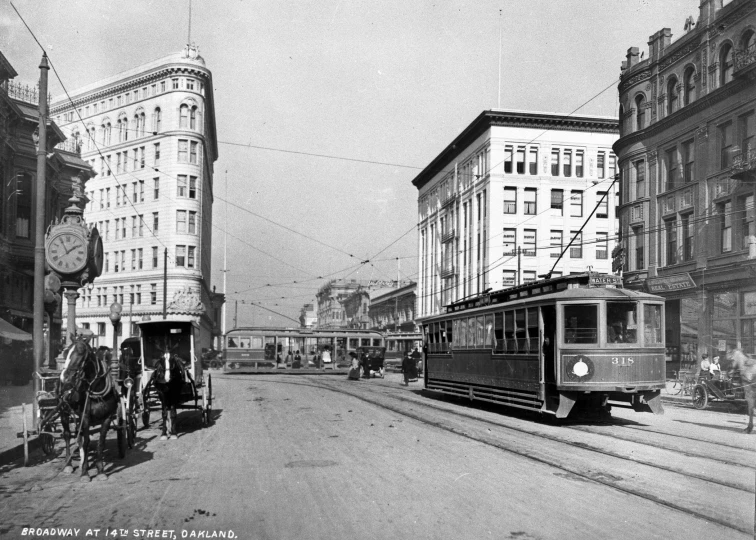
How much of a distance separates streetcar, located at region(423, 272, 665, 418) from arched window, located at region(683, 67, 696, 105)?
6.06m

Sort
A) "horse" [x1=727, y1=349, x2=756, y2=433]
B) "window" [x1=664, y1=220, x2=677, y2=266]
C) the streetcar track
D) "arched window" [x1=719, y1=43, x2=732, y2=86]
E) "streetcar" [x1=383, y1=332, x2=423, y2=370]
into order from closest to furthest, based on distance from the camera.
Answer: the streetcar track → "horse" [x1=727, y1=349, x2=756, y2=433] → "arched window" [x1=719, y1=43, x2=732, y2=86] → "window" [x1=664, y1=220, x2=677, y2=266] → "streetcar" [x1=383, y1=332, x2=423, y2=370]

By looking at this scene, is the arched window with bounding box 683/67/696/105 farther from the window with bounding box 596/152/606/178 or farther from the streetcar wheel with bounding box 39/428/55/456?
the window with bounding box 596/152/606/178

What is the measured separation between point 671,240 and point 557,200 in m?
25.9

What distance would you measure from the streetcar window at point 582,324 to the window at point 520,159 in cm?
3752

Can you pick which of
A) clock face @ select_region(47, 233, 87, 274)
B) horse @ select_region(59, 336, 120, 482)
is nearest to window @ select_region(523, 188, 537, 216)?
clock face @ select_region(47, 233, 87, 274)

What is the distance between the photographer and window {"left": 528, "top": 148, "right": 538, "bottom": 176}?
50.4m

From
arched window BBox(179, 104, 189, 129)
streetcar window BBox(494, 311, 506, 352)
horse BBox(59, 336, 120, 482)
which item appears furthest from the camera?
arched window BBox(179, 104, 189, 129)

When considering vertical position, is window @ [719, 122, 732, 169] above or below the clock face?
above

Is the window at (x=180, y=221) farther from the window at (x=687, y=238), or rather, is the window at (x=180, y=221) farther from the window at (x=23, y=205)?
the window at (x=687, y=238)

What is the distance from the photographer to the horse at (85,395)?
28.5ft

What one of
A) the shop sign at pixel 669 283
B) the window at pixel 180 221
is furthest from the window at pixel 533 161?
the shop sign at pixel 669 283

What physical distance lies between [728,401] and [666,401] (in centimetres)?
376

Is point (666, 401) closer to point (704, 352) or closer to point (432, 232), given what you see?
point (704, 352)

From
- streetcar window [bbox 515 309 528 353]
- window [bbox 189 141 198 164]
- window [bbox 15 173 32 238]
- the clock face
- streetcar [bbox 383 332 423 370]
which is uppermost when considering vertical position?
window [bbox 189 141 198 164]
